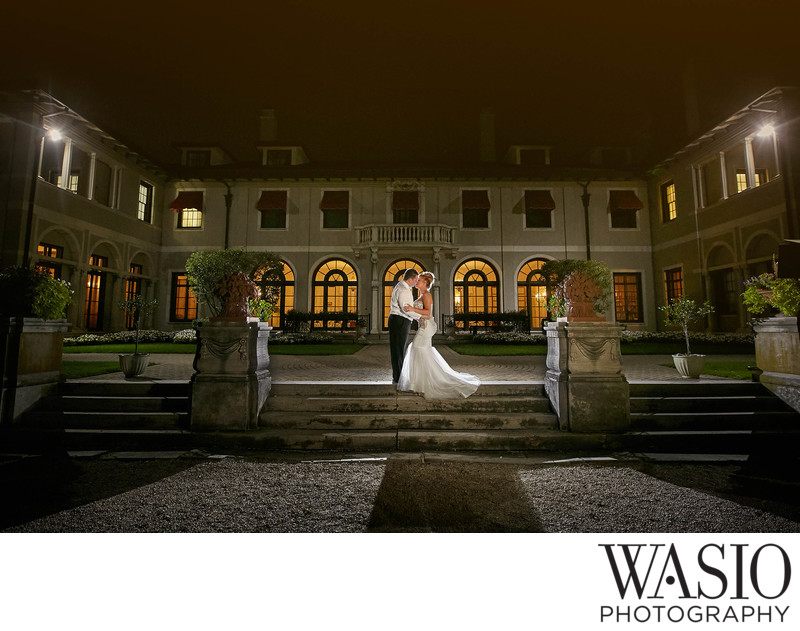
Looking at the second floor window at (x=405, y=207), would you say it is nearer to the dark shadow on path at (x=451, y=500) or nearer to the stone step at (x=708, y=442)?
the stone step at (x=708, y=442)

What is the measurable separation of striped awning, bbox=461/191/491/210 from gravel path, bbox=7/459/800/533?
1656 cm

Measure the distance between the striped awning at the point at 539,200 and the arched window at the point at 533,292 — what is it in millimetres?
2610

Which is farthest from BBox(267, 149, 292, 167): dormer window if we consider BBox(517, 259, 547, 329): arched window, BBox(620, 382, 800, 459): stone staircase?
BBox(620, 382, 800, 459): stone staircase

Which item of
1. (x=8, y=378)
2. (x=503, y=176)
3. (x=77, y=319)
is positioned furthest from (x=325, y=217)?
(x=8, y=378)

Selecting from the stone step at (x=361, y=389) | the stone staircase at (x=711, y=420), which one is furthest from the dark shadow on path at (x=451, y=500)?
the stone staircase at (x=711, y=420)

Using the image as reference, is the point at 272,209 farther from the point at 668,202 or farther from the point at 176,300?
the point at 668,202

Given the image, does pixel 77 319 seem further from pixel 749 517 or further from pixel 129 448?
pixel 749 517

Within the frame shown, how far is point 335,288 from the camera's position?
739 inches

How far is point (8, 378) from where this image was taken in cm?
460

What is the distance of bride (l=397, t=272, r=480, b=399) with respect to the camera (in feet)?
16.2

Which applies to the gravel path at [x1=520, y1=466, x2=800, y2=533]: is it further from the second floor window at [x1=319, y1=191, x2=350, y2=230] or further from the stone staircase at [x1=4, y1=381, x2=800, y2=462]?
the second floor window at [x1=319, y1=191, x2=350, y2=230]

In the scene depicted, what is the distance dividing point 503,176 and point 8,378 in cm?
1874

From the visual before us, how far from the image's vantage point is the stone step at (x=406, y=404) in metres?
4.73

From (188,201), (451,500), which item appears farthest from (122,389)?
(188,201)
